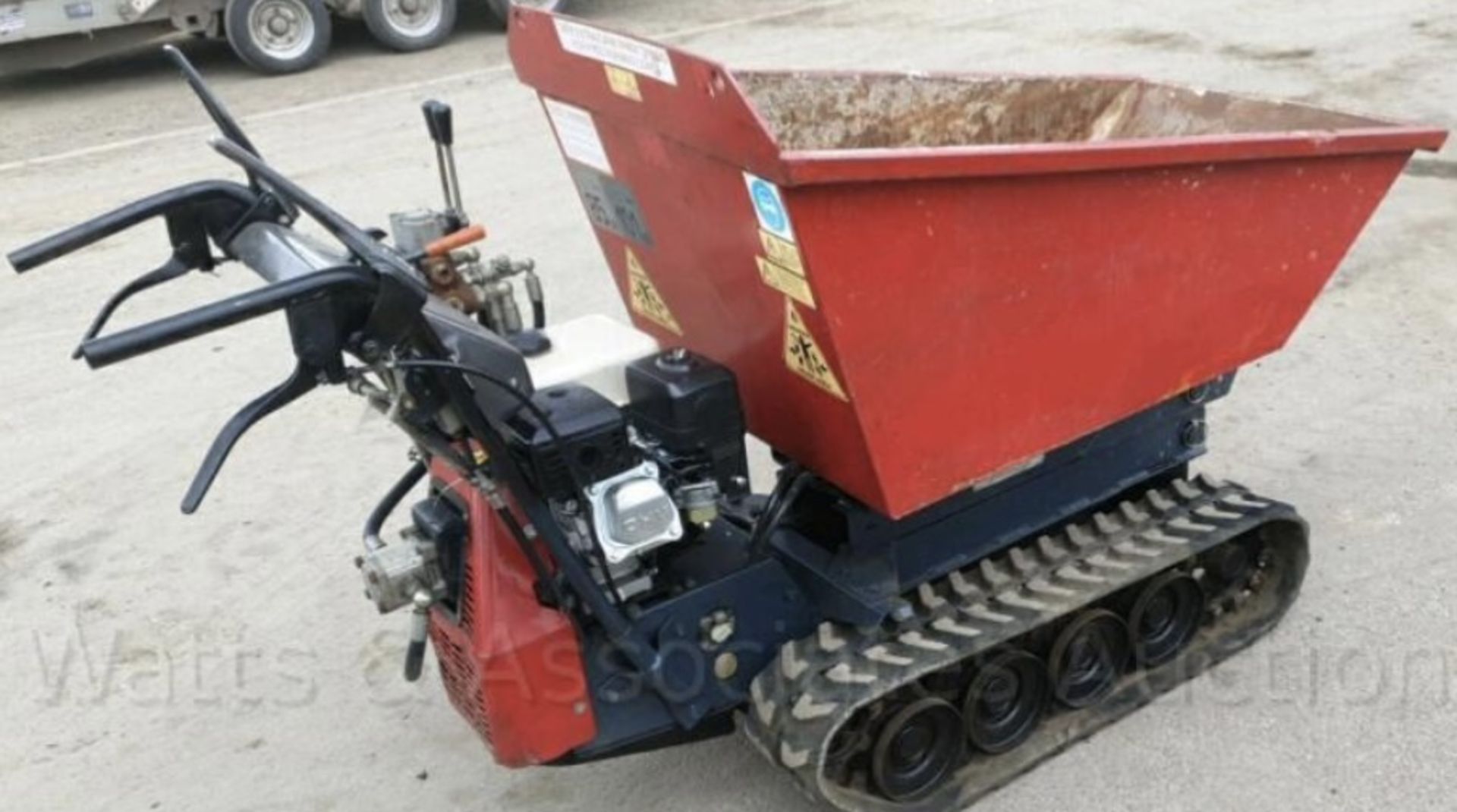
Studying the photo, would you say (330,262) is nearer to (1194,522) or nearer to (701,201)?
(701,201)

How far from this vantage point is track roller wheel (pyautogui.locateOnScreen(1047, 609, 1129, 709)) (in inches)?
118

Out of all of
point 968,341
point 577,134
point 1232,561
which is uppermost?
point 577,134

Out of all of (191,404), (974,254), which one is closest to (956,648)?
(974,254)

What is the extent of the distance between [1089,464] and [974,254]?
84 centimetres

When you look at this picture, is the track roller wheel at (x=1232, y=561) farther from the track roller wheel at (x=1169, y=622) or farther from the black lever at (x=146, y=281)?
the black lever at (x=146, y=281)

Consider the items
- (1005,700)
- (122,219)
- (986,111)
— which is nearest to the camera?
(122,219)

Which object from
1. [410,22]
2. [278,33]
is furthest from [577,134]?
[410,22]

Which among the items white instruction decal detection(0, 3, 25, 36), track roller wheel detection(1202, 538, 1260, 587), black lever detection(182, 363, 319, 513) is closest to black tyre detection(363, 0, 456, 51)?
white instruction decal detection(0, 3, 25, 36)

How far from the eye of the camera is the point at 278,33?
969 centimetres

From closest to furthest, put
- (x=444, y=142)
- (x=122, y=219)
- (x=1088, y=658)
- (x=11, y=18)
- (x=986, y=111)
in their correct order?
1. (x=122, y=219)
2. (x=444, y=142)
3. (x=1088, y=658)
4. (x=986, y=111)
5. (x=11, y=18)

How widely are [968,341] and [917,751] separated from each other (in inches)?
35.8

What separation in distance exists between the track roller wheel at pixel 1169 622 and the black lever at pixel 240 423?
1978 millimetres

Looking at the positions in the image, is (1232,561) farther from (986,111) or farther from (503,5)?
(503,5)

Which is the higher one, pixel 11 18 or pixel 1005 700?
pixel 11 18
